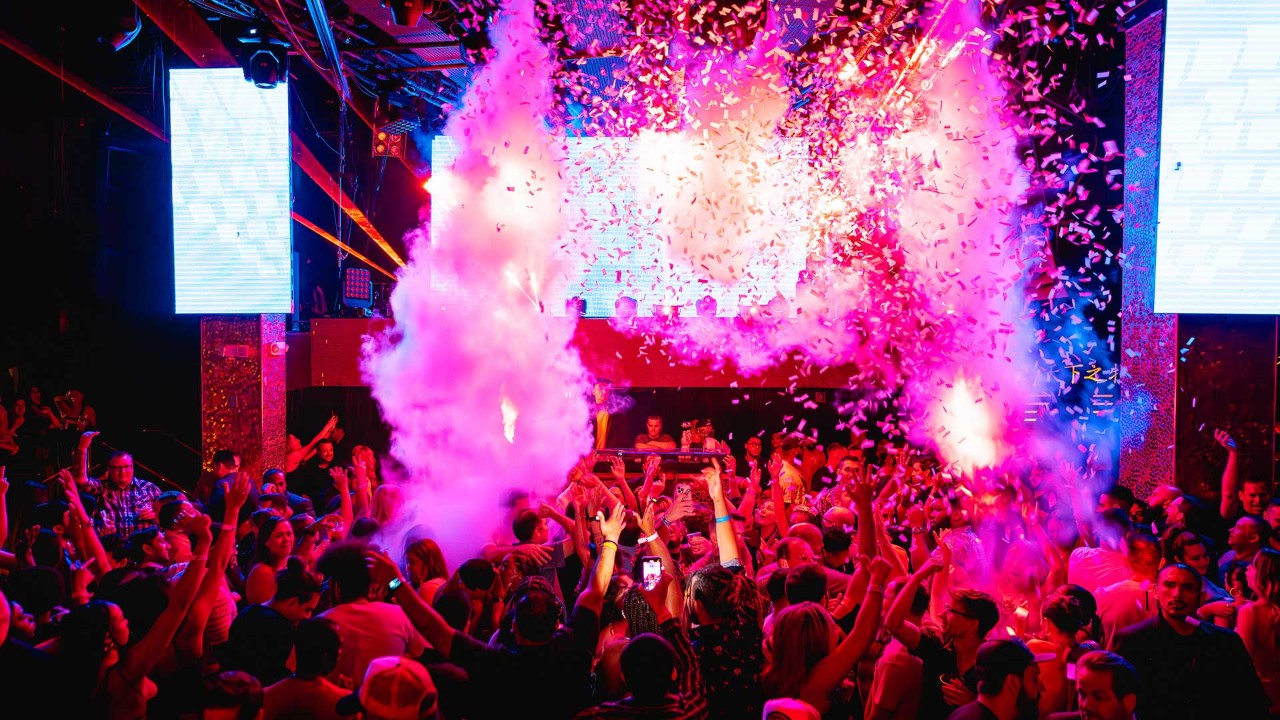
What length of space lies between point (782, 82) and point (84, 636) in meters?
6.38

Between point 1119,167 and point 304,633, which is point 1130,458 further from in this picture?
point 304,633

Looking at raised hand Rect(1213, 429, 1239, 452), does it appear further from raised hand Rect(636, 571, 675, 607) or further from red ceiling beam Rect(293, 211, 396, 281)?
red ceiling beam Rect(293, 211, 396, 281)

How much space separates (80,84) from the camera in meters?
7.62

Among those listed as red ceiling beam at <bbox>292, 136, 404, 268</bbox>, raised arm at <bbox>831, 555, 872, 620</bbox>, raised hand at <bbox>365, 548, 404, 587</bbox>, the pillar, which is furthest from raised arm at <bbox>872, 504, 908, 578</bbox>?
red ceiling beam at <bbox>292, 136, 404, 268</bbox>

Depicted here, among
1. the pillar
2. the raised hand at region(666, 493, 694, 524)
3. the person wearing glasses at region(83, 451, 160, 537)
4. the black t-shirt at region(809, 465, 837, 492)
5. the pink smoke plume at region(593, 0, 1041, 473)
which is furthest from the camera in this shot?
the pillar

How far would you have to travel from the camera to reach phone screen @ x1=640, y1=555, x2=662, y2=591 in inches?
133

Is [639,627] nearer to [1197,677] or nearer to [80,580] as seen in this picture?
[1197,677]

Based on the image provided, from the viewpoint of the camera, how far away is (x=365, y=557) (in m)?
3.03

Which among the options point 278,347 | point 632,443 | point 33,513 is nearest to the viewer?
point 33,513

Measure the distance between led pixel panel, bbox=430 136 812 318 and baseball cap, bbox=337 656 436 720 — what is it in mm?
5879

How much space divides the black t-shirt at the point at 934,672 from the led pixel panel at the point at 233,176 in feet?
21.1

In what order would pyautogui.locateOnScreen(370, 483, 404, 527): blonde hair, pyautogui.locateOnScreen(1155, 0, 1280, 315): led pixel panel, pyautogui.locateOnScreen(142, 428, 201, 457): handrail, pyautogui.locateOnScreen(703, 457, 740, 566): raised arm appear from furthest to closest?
pyautogui.locateOnScreen(142, 428, 201, 457): handrail < pyautogui.locateOnScreen(1155, 0, 1280, 315): led pixel panel < pyautogui.locateOnScreen(370, 483, 404, 527): blonde hair < pyautogui.locateOnScreen(703, 457, 740, 566): raised arm

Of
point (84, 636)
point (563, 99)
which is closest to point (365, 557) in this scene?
point (84, 636)

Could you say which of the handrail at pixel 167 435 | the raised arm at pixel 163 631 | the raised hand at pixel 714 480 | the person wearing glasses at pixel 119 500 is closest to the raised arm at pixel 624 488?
the raised hand at pixel 714 480
